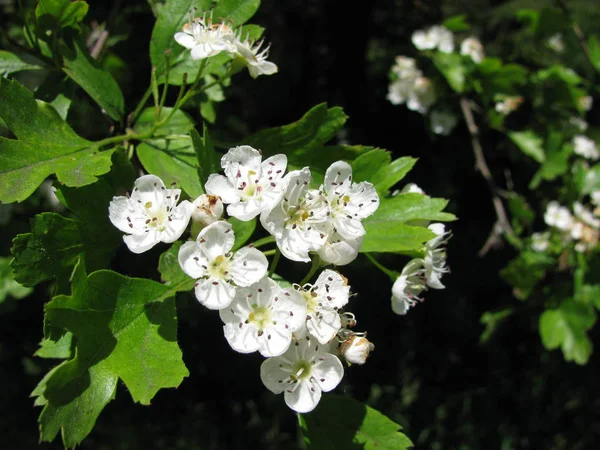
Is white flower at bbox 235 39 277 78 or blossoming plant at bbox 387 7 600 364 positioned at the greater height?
white flower at bbox 235 39 277 78

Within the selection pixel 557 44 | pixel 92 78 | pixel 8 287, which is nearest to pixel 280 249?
pixel 92 78

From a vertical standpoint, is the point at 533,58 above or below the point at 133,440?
above

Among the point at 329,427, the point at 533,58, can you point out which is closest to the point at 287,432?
the point at 329,427

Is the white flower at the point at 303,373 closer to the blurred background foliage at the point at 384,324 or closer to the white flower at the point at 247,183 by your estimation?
the white flower at the point at 247,183

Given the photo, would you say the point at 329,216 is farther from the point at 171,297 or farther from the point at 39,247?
the point at 39,247

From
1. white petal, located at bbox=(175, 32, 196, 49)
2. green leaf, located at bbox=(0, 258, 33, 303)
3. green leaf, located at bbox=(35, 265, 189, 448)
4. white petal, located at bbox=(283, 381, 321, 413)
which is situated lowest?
green leaf, located at bbox=(0, 258, 33, 303)

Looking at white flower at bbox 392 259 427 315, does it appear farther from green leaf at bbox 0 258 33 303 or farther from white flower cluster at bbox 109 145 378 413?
green leaf at bbox 0 258 33 303

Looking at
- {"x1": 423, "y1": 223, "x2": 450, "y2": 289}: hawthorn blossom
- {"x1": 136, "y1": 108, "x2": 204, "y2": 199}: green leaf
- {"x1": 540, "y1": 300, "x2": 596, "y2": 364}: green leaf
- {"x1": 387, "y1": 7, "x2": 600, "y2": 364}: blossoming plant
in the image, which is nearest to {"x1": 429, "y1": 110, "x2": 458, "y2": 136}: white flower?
{"x1": 387, "y1": 7, "x2": 600, "y2": 364}: blossoming plant
